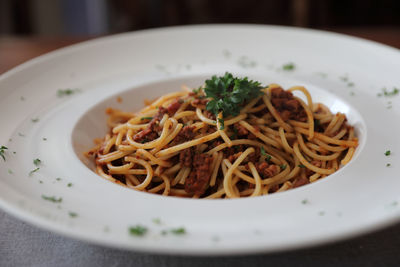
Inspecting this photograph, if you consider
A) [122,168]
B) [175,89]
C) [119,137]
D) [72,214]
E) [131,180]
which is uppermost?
[72,214]

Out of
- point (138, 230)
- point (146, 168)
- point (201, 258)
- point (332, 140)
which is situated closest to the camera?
point (138, 230)

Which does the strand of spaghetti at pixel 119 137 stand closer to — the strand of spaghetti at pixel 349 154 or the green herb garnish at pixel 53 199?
the green herb garnish at pixel 53 199

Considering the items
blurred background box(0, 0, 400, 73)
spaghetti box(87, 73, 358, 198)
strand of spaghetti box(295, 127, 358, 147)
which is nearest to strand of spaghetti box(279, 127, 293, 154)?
spaghetti box(87, 73, 358, 198)

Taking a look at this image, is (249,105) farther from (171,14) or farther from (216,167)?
(171,14)

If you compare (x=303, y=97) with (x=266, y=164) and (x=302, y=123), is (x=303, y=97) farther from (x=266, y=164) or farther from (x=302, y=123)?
(x=266, y=164)

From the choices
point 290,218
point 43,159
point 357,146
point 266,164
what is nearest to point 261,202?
point 290,218

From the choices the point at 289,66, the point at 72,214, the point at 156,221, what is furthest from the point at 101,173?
the point at 289,66
